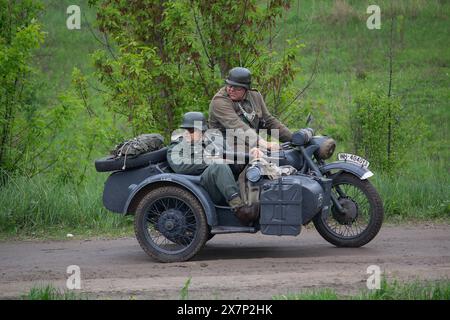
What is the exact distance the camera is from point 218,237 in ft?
41.2

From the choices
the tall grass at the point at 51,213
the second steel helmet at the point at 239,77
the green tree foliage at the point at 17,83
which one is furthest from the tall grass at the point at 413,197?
the green tree foliage at the point at 17,83

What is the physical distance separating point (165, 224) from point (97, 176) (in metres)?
5.50

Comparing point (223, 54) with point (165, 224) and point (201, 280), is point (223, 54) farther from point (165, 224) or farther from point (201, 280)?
point (201, 280)

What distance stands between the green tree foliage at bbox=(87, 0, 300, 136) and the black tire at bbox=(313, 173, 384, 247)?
2.92 m

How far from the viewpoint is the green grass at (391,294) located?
27.1 feet

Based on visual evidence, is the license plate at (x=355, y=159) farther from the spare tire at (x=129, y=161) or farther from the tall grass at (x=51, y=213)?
the tall grass at (x=51, y=213)

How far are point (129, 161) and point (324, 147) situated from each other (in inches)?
85.7

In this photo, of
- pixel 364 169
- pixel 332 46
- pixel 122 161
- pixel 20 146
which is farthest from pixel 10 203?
pixel 332 46

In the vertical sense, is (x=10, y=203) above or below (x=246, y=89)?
below

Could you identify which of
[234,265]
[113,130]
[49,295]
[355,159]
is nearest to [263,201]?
[234,265]

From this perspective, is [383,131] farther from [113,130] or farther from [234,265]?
[234,265]

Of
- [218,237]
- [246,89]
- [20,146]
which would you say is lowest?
[218,237]

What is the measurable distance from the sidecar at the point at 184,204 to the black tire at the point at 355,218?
0.30 m

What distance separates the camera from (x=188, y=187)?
10.6 m
